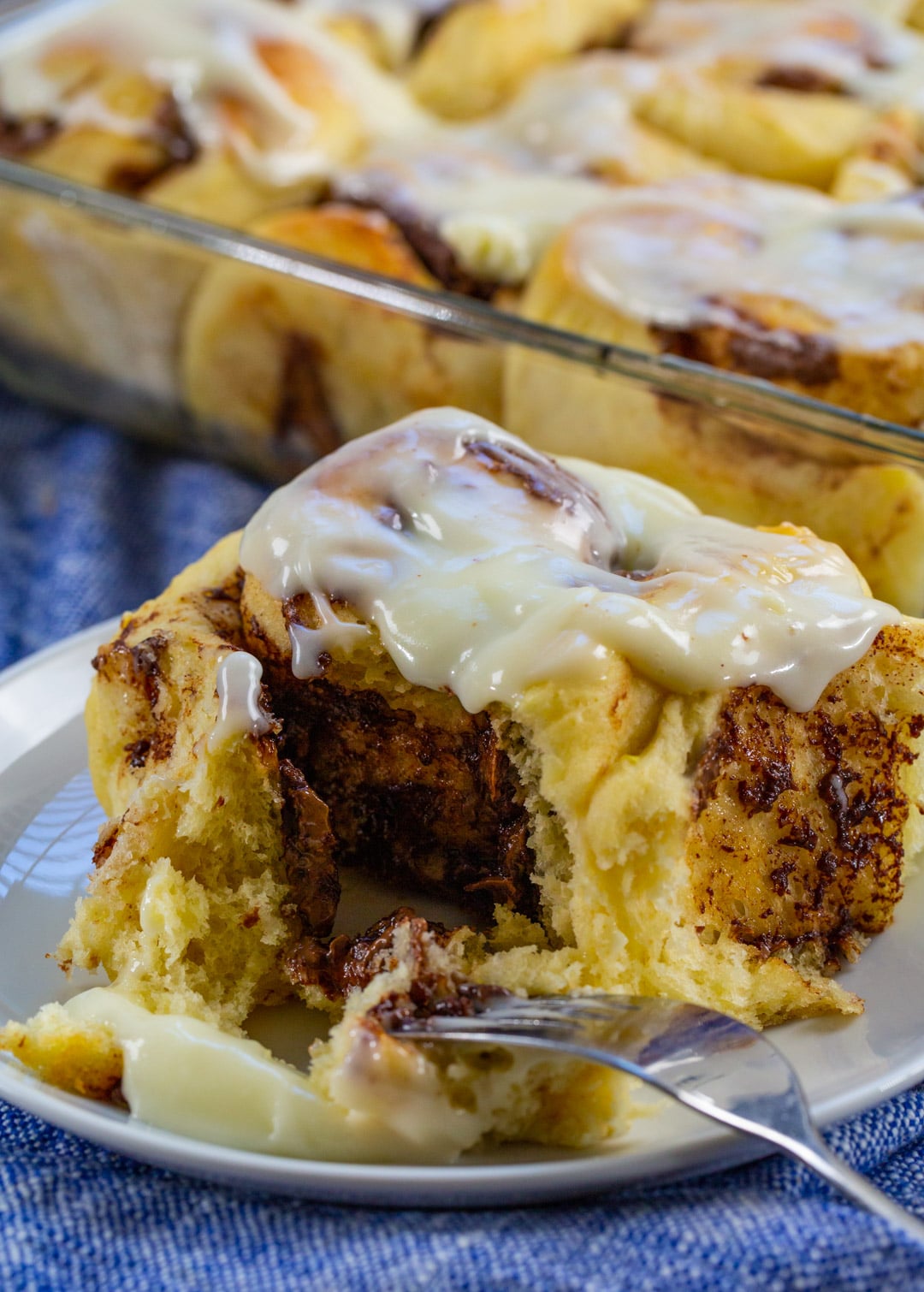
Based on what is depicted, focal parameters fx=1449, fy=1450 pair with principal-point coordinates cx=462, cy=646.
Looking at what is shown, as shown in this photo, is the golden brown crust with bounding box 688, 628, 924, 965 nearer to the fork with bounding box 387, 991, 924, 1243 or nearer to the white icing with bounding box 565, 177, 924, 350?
the fork with bounding box 387, 991, 924, 1243

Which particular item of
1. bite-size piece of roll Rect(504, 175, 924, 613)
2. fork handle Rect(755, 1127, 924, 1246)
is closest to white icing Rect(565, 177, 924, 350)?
bite-size piece of roll Rect(504, 175, 924, 613)

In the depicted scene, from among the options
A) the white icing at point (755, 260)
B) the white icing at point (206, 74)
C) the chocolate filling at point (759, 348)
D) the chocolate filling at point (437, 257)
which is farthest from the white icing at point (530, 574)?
the white icing at point (206, 74)

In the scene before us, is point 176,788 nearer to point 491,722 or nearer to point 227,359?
point 491,722

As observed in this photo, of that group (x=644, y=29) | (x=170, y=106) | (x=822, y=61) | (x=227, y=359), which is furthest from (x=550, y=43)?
(x=227, y=359)

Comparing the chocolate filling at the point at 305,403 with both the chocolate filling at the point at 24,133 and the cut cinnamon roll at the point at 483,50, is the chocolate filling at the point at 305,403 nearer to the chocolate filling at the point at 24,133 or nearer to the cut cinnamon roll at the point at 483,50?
the chocolate filling at the point at 24,133

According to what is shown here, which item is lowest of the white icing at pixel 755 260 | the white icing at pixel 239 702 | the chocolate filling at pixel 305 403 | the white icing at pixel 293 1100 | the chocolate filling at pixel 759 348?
the chocolate filling at pixel 305 403

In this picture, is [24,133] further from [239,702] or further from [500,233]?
[239,702]
